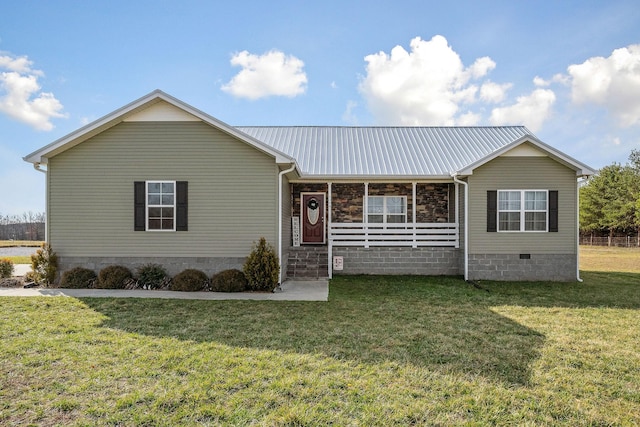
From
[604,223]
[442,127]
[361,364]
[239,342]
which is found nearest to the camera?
[361,364]

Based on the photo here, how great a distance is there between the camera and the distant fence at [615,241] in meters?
30.0

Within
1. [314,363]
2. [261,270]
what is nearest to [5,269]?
[261,270]

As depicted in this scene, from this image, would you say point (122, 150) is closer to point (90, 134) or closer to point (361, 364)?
point (90, 134)

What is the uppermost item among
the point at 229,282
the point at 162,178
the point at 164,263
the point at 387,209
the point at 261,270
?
the point at 162,178

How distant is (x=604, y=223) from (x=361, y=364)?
1508 inches

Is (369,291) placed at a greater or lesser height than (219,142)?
lesser

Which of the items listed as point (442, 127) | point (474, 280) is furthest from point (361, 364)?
point (442, 127)

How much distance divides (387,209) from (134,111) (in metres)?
8.65

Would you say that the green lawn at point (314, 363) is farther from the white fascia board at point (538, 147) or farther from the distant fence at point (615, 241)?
the distant fence at point (615, 241)

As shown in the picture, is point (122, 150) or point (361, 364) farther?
point (122, 150)

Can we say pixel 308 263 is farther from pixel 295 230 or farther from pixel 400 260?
pixel 400 260

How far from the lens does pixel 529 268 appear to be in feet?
37.2

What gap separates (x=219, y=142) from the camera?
32.3 feet

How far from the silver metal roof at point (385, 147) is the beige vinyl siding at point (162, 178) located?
265 centimetres
